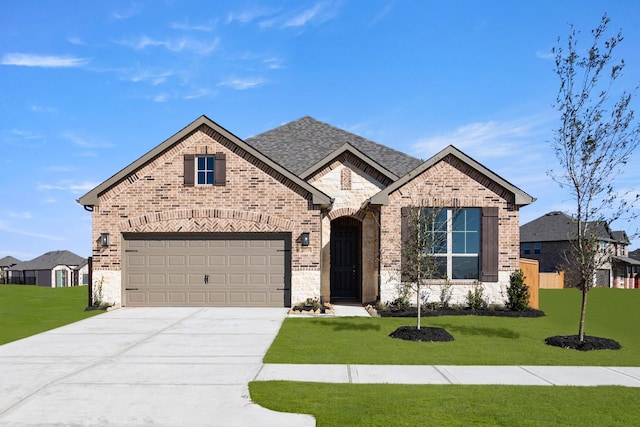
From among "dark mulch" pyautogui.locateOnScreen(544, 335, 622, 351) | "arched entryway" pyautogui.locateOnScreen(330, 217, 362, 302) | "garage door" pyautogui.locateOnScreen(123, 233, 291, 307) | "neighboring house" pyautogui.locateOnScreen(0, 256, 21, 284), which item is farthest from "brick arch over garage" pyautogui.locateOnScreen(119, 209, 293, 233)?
"neighboring house" pyautogui.locateOnScreen(0, 256, 21, 284)

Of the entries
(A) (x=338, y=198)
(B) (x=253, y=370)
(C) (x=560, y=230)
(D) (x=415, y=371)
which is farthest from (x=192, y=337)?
(C) (x=560, y=230)

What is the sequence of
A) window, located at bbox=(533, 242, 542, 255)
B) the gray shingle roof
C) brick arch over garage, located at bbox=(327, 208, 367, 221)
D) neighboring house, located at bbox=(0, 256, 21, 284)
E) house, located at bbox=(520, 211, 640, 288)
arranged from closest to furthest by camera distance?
brick arch over garage, located at bbox=(327, 208, 367, 221)
the gray shingle roof
house, located at bbox=(520, 211, 640, 288)
window, located at bbox=(533, 242, 542, 255)
neighboring house, located at bbox=(0, 256, 21, 284)

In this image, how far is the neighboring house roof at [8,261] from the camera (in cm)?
6581

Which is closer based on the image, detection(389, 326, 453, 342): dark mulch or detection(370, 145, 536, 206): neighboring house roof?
detection(389, 326, 453, 342): dark mulch

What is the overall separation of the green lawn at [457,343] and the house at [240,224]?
2489mm

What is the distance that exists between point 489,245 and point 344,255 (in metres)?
5.46

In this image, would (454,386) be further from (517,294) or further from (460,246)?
(517,294)

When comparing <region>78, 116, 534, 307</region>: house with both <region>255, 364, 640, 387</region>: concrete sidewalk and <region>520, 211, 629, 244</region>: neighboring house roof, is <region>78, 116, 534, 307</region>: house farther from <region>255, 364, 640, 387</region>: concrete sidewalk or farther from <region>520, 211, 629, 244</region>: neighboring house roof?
<region>520, 211, 629, 244</region>: neighboring house roof

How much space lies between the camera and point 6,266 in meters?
65.4

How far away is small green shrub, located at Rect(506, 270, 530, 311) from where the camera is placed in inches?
653

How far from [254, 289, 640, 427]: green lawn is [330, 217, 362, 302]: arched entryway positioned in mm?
4616

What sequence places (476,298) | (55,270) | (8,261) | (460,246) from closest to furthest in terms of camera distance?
(476,298)
(460,246)
(55,270)
(8,261)

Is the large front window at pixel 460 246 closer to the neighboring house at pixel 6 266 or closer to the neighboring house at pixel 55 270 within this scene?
the neighboring house at pixel 55 270

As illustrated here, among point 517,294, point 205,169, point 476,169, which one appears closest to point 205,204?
point 205,169
